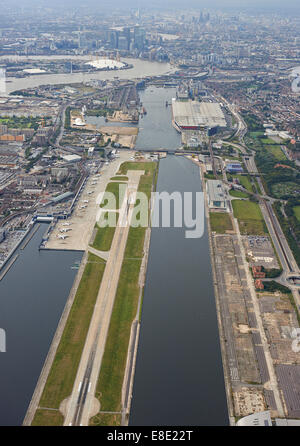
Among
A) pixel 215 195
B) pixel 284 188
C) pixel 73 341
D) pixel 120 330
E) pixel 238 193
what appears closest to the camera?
pixel 73 341

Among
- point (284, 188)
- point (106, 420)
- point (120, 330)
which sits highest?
point (284, 188)

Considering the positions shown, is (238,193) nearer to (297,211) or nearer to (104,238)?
(297,211)

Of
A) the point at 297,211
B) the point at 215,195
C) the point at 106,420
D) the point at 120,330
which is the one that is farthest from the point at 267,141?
the point at 106,420

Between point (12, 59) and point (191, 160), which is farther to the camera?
point (12, 59)

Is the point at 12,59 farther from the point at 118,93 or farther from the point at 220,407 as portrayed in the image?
the point at 220,407

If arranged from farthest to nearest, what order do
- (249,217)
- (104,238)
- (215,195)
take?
(215,195) < (249,217) < (104,238)

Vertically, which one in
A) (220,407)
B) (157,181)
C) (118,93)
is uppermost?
(118,93)
